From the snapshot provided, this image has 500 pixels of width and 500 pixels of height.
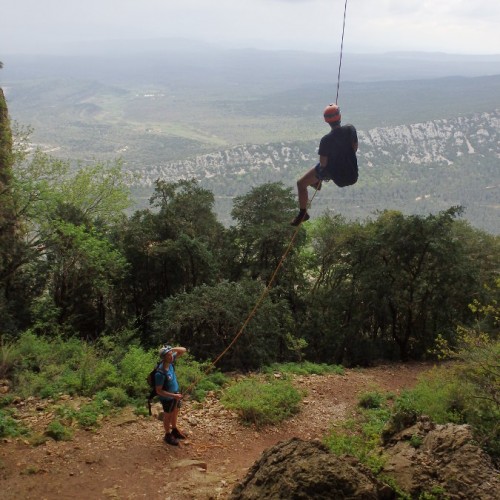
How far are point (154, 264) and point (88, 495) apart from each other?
10988mm

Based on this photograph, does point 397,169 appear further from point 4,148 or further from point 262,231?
point 4,148

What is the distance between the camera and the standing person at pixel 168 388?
7.41 meters

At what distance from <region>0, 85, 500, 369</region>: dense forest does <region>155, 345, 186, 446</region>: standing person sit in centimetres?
487

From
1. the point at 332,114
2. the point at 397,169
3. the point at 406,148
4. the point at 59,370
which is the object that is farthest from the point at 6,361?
the point at 406,148

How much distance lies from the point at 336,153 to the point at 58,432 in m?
6.18

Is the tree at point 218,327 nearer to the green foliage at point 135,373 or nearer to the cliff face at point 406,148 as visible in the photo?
the green foliage at point 135,373

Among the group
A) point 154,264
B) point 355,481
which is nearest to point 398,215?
point 154,264

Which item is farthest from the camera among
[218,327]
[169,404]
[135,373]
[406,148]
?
[406,148]

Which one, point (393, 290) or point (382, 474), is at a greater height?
point (382, 474)

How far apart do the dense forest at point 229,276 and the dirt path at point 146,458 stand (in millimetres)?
3822

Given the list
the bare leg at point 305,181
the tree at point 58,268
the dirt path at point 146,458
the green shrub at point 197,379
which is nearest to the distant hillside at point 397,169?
the tree at point 58,268

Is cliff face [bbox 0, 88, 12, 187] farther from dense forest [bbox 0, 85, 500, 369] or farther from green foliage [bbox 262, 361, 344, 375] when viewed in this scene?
green foliage [bbox 262, 361, 344, 375]

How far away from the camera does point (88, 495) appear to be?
20.6ft

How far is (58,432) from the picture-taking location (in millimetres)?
7539
